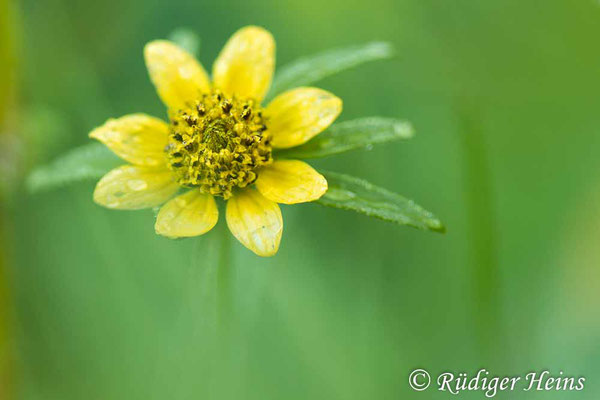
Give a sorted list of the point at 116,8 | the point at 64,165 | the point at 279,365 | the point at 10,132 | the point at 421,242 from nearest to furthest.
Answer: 1. the point at 64,165
2. the point at 279,365
3. the point at 421,242
4. the point at 10,132
5. the point at 116,8

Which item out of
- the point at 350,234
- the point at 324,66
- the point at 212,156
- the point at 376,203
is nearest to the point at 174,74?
the point at 212,156

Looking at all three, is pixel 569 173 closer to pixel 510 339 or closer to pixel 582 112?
pixel 582 112

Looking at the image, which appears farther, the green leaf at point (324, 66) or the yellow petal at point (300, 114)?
the green leaf at point (324, 66)

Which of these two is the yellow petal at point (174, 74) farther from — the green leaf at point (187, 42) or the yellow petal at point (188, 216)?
the yellow petal at point (188, 216)

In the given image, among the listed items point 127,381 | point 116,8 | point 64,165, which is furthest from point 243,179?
point 116,8

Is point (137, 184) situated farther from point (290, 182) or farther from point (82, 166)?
point (290, 182)

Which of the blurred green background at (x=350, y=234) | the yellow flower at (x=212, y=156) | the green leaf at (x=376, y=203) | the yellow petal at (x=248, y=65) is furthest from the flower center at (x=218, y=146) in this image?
the blurred green background at (x=350, y=234)

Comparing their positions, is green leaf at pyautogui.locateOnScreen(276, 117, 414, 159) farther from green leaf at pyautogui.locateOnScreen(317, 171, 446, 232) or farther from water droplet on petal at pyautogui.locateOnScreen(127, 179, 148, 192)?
water droplet on petal at pyautogui.locateOnScreen(127, 179, 148, 192)

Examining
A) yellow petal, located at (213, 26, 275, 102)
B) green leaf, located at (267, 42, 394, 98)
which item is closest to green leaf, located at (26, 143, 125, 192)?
yellow petal, located at (213, 26, 275, 102)
